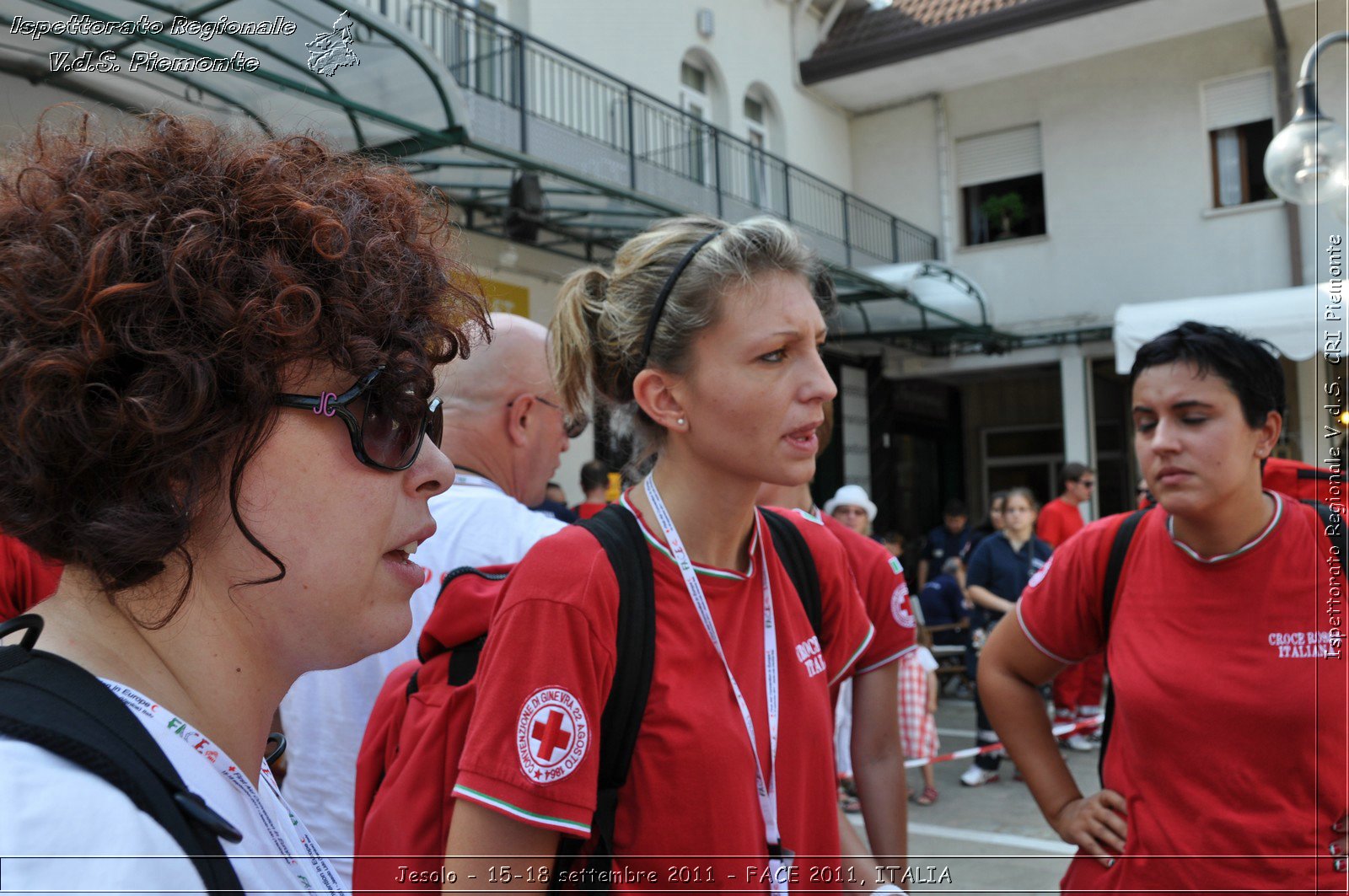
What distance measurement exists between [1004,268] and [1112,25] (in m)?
3.89

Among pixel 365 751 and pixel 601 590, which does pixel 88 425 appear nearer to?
pixel 601 590

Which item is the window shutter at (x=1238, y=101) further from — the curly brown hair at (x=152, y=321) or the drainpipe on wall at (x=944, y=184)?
the curly brown hair at (x=152, y=321)

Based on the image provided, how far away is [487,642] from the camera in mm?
1671

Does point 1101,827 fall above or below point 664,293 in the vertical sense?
below

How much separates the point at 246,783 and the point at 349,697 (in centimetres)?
148

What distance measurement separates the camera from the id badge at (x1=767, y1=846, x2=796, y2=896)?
1.69 metres

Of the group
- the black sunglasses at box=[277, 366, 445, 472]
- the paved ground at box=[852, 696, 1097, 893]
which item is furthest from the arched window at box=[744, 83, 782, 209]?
the black sunglasses at box=[277, 366, 445, 472]

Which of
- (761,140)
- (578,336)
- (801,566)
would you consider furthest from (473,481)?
(761,140)

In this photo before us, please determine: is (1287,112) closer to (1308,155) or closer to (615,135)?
(615,135)

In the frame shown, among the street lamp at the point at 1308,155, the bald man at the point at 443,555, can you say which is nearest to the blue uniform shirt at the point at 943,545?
the street lamp at the point at 1308,155

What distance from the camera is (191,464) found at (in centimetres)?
94

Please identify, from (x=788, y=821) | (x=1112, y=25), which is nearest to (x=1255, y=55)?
(x=1112, y=25)

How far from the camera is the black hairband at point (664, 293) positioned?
198cm

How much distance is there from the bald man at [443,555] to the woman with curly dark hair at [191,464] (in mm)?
1196
